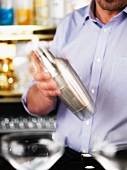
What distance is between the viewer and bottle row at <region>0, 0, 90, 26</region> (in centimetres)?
260

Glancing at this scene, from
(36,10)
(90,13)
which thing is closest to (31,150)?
(90,13)

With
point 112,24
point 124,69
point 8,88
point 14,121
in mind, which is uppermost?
point 112,24

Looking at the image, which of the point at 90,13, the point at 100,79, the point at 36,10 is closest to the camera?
the point at 100,79

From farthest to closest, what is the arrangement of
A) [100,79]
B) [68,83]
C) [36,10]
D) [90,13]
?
1. [36,10]
2. [90,13]
3. [100,79]
4. [68,83]

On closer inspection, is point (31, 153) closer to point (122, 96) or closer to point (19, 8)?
point (122, 96)

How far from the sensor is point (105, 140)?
5.29 ft

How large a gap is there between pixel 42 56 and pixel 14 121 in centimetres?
145

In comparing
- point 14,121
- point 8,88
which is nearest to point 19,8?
point 8,88

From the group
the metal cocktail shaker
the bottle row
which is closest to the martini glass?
the metal cocktail shaker

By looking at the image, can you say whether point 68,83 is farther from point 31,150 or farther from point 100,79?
point 100,79

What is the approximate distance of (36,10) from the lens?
2.64 m

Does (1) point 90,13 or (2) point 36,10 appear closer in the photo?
(1) point 90,13

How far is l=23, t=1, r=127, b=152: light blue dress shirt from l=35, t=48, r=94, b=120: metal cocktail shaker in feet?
1.07

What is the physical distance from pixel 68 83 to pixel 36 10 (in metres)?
1.46
